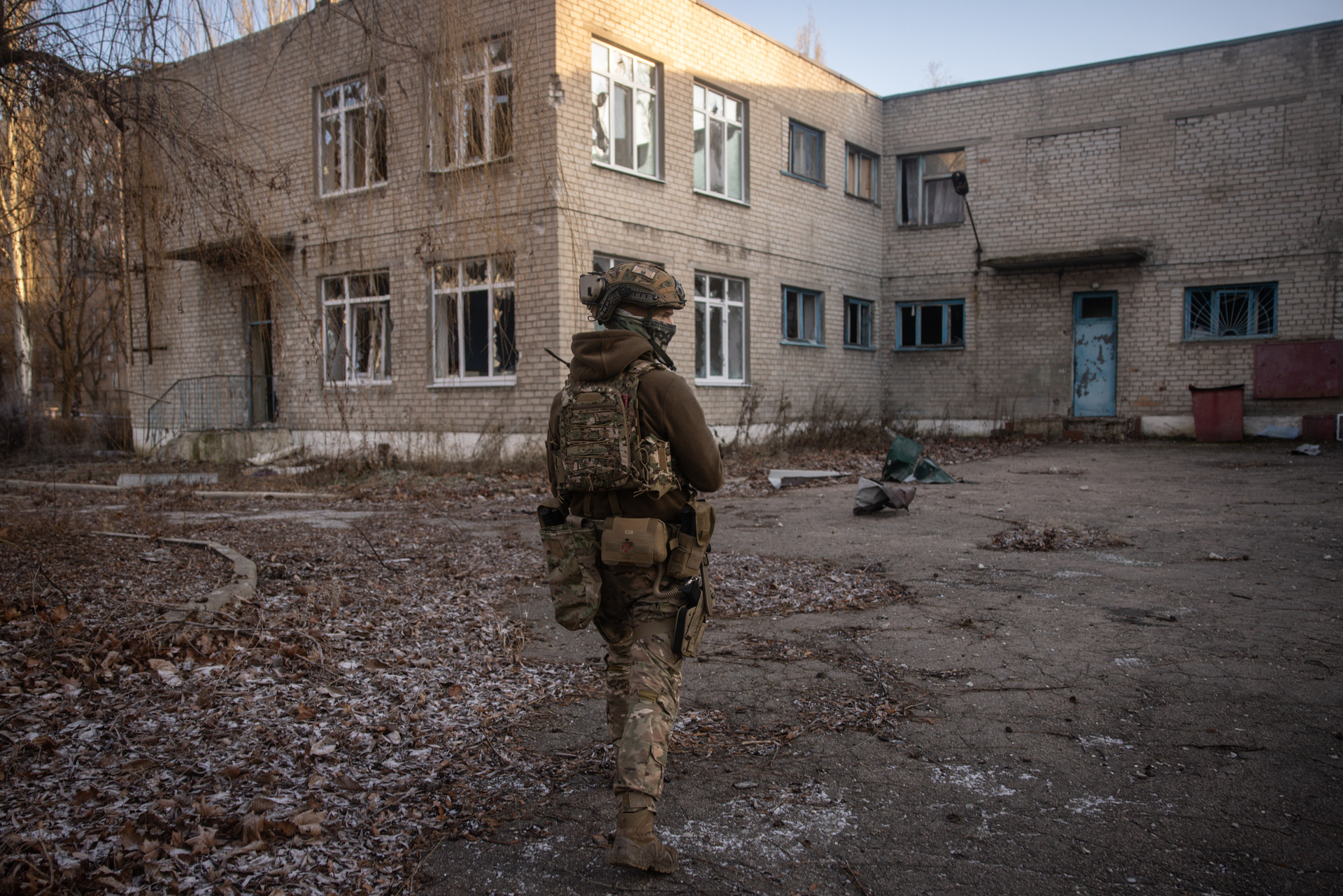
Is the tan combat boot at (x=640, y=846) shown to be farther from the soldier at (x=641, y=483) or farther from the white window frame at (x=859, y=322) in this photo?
the white window frame at (x=859, y=322)

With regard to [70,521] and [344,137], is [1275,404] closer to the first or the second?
[344,137]

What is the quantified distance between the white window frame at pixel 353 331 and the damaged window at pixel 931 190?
39.7 ft

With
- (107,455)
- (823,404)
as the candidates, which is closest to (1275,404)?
(823,404)

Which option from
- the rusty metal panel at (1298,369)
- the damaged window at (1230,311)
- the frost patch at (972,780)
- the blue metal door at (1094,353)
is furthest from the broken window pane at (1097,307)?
the frost patch at (972,780)

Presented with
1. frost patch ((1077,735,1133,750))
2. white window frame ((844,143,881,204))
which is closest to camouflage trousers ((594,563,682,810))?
frost patch ((1077,735,1133,750))

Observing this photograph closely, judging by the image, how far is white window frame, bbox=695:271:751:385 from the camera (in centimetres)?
1502

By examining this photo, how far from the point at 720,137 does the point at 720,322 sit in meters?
3.25

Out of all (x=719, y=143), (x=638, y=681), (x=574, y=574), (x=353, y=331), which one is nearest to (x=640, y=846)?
(x=638, y=681)

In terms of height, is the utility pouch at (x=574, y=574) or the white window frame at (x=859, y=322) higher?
the white window frame at (x=859, y=322)

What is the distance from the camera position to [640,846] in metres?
2.38

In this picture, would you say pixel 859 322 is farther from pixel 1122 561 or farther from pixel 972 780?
pixel 972 780

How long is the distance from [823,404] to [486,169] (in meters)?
13.8

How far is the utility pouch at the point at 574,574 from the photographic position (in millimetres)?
2686

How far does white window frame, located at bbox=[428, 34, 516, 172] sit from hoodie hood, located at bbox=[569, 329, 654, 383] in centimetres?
233
